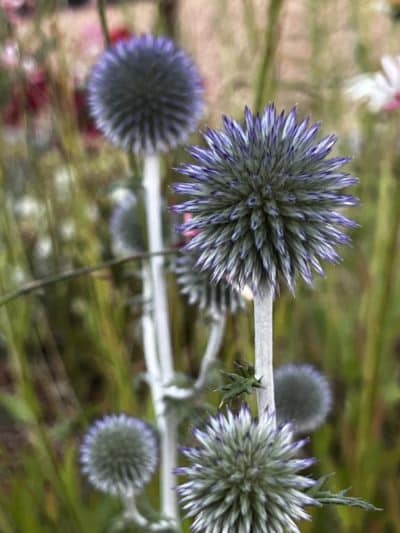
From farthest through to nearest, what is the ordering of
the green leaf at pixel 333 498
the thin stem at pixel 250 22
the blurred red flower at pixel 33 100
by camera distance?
the blurred red flower at pixel 33 100
the thin stem at pixel 250 22
the green leaf at pixel 333 498

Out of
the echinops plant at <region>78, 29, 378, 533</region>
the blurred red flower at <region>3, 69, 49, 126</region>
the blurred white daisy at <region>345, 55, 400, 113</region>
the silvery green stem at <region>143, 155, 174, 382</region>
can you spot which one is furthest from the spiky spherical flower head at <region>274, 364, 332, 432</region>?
the blurred red flower at <region>3, 69, 49, 126</region>

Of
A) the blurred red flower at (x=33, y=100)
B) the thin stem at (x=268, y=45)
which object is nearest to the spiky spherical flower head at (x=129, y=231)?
the thin stem at (x=268, y=45)

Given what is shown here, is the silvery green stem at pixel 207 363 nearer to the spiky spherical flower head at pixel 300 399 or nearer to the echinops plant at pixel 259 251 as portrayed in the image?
the spiky spherical flower head at pixel 300 399

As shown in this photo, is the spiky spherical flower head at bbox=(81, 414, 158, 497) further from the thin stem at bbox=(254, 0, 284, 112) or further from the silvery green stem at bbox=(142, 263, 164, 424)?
the thin stem at bbox=(254, 0, 284, 112)

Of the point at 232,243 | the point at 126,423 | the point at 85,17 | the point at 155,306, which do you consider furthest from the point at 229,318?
the point at 85,17

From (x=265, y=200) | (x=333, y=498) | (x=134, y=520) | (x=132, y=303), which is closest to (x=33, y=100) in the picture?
(x=132, y=303)

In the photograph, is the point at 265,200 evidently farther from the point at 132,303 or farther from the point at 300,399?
the point at 132,303
